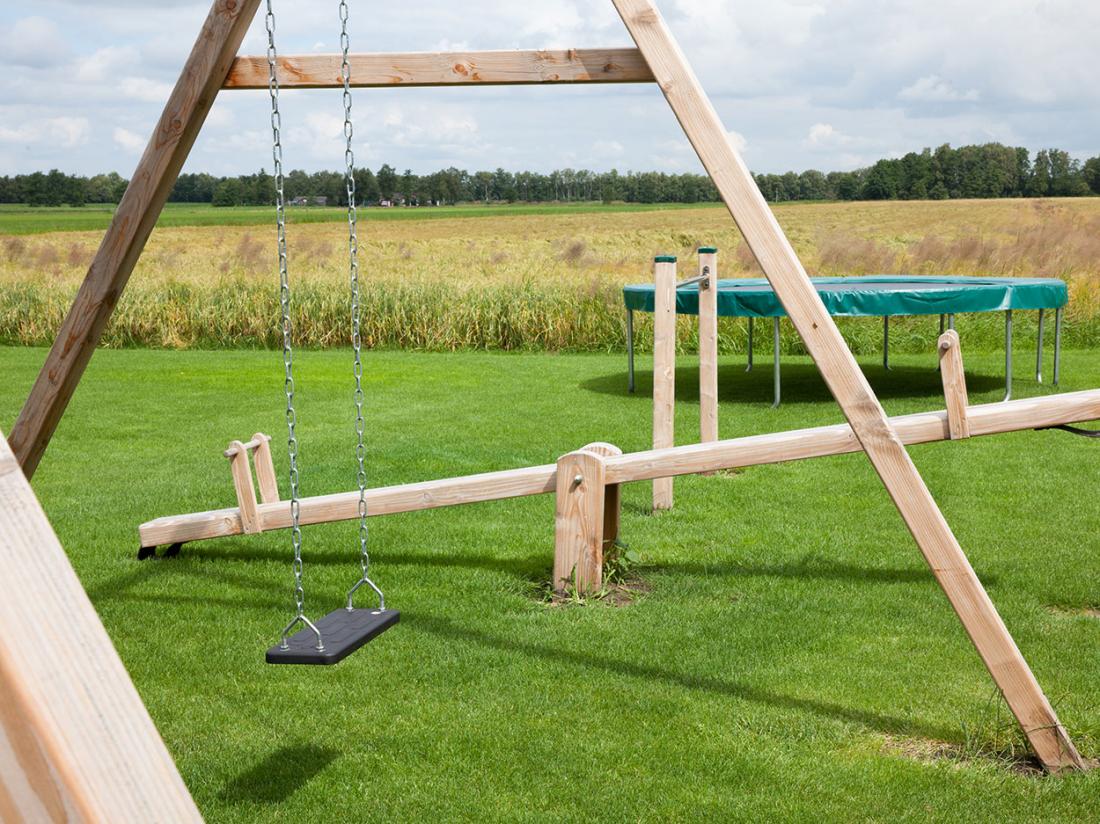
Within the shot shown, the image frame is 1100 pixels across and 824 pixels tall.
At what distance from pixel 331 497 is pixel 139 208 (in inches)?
71.1

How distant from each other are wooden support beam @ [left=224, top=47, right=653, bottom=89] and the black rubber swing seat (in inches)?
70.5

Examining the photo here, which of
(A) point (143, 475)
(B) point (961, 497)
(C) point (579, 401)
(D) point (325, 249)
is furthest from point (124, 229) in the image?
(D) point (325, 249)

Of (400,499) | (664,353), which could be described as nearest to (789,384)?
(664,353)

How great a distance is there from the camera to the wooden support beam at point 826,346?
334cm

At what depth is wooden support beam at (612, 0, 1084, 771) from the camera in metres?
3.34

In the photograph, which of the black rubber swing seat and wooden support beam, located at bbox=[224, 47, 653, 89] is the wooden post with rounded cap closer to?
the black rubber swing seat

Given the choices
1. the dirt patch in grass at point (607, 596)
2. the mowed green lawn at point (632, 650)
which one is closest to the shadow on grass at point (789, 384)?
the mowed green lawn at point (632, 650)

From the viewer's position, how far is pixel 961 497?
7.22 m

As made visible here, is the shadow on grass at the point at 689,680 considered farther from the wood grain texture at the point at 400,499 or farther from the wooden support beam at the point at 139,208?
the wooden support beam at the point at 139,208

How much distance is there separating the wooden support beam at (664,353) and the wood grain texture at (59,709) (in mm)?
5777

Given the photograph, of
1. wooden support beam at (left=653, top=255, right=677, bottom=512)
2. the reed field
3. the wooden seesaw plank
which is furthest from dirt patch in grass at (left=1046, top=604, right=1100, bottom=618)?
the reed field

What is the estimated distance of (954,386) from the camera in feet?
13.5

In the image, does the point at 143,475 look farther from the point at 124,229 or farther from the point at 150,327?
the point at 150,327

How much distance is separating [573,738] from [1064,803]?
4.94 ft
